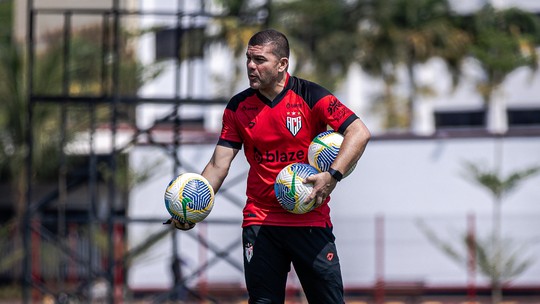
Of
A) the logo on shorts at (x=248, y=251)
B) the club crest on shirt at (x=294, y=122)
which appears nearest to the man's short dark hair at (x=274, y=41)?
the club crest on shirt at (x=294, y=122)

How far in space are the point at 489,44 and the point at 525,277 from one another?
189 inches

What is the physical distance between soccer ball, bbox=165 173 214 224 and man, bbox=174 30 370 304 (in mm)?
138

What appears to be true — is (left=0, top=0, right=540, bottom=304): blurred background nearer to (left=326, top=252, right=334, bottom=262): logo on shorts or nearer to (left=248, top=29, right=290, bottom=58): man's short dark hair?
(left=248, top=29, right=290, bottom=58): man's short dark hair

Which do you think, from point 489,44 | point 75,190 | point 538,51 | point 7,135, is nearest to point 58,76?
point 7,135

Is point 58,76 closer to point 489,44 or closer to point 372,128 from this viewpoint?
point 489,44

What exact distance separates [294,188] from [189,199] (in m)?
0.74

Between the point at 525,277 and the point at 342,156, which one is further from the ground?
the point at 342,156

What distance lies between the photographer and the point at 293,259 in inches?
295

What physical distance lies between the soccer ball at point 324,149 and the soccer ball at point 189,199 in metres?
0.74

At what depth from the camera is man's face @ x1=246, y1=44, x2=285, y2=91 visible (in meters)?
7.18

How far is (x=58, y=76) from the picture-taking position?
79.9 feet

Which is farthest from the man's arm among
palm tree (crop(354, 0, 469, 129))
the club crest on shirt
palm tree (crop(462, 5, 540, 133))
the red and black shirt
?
palm tree (crop(354, 0, 469, 129))

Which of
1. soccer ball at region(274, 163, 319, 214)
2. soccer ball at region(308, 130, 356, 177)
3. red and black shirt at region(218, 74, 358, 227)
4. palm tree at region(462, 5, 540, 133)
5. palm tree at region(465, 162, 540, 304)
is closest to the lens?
soccer ball at region(274, 163, 319, 214)

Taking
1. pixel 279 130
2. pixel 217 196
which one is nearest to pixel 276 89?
pixel 279 130
